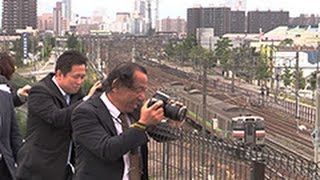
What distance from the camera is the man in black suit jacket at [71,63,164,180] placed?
2.32 m

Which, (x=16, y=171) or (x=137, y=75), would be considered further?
(x=16, y=171)

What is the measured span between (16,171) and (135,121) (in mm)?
Result: 1013

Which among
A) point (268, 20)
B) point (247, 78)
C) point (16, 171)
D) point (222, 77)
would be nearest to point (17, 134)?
point (16, 171)

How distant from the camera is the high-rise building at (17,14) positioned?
225 feet

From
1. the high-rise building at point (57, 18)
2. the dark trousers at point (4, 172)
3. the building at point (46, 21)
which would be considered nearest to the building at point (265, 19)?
the high-rise building at point (57, 18)

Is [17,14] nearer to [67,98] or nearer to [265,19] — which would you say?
[265,19]

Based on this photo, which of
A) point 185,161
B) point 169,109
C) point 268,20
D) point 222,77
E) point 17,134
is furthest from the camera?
point 268,20

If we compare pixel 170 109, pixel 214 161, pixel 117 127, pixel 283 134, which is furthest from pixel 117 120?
pixel 283 134

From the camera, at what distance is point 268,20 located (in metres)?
79.5

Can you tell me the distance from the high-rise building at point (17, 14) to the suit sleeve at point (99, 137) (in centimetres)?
6610

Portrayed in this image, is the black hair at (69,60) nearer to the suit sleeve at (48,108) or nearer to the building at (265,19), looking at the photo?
the suit sleeve at (48,108)

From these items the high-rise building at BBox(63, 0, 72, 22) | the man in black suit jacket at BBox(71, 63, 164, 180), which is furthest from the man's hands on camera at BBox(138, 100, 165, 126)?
the high-rise building at BBox(63, 0, 72, 22)

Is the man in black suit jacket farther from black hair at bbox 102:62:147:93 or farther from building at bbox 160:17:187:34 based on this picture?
building at bbox 160:17:187:34

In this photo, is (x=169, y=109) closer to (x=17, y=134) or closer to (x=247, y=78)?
(x=17, y=134)
